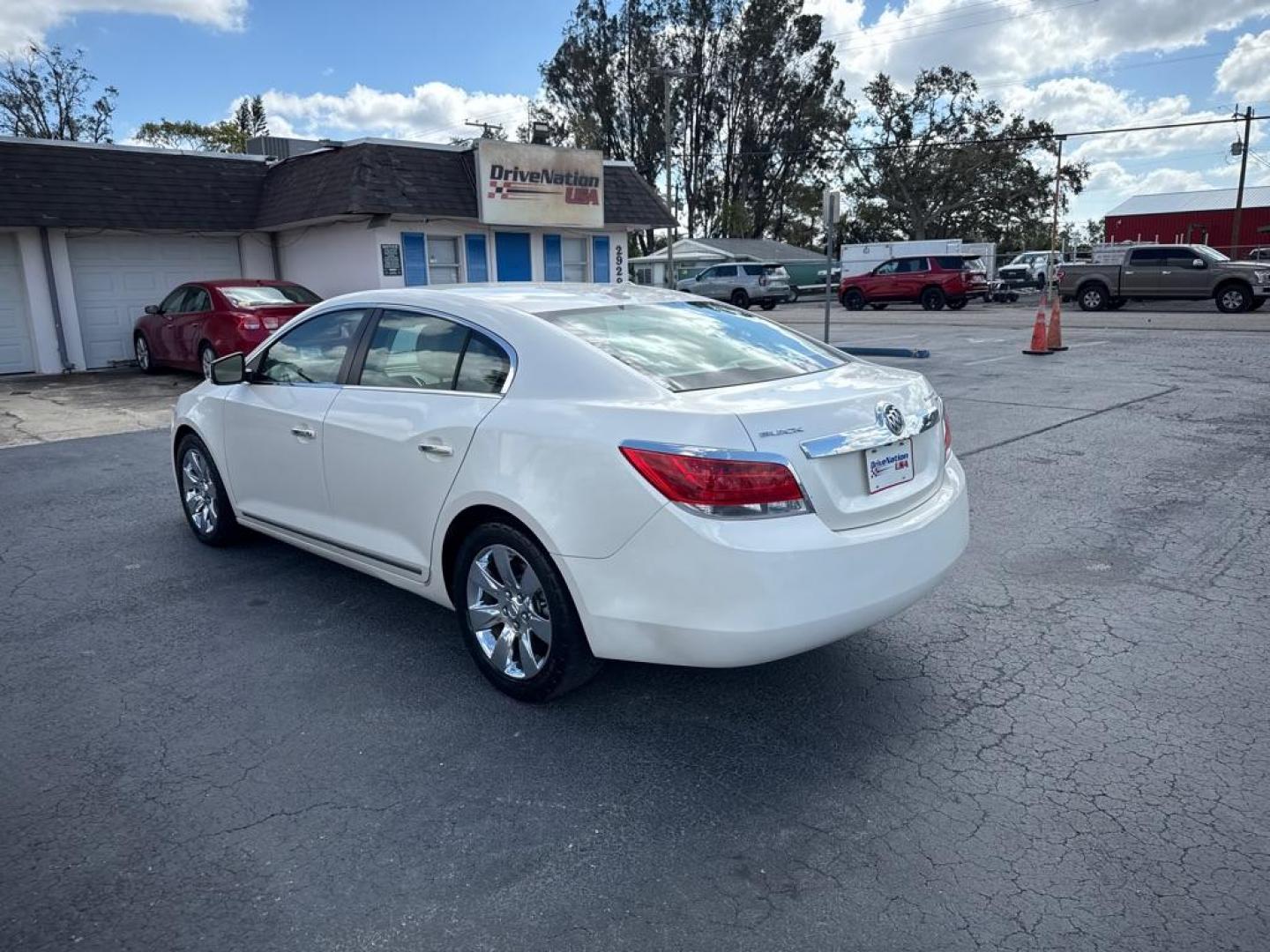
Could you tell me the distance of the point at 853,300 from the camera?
107 ft

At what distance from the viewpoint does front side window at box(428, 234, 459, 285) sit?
752 inches

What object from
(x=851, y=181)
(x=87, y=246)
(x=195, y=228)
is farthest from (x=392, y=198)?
(x=851, y=181)

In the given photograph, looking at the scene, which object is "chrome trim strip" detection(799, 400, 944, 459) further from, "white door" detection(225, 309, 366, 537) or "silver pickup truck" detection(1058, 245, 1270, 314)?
"silver pickup truck" detection(1058, 245, 1270, 314)

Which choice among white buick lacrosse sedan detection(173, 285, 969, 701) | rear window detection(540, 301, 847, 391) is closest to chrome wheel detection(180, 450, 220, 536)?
white buick lacrosse sedan detection(173, 285, 969, 701)

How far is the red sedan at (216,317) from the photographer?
13.1 m

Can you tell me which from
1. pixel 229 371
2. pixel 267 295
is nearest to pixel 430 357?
pixel 229 371

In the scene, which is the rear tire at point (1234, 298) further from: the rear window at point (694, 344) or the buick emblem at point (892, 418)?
the buick emblem at point (892, 418)

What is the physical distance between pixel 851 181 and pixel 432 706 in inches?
2423

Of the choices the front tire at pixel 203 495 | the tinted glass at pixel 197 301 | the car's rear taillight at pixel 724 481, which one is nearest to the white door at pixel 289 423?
the front tire at pixel 203 495

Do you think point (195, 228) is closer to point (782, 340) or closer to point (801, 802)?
point (782, 340)

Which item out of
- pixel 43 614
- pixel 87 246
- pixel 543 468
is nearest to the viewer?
pixel 543 468

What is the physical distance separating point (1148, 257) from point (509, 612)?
88.2ft

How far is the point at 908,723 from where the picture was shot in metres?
3.43

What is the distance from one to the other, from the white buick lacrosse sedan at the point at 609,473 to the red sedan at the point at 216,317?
9.34m
